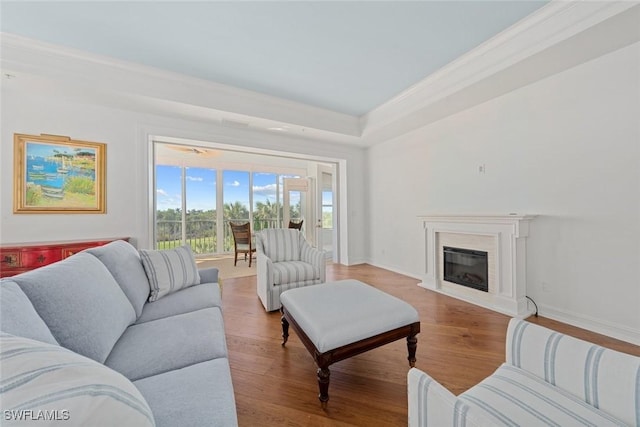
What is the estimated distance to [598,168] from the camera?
7.30 ft

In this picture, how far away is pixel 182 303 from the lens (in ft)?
5.97

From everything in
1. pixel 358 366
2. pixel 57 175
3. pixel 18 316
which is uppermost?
pixel 57 175

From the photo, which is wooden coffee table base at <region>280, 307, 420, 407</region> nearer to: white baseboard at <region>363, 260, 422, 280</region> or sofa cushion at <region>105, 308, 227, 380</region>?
sofa cushion at <region>105, 308, 227, 380</region>

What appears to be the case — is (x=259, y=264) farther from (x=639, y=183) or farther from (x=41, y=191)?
(x=639, y=183)

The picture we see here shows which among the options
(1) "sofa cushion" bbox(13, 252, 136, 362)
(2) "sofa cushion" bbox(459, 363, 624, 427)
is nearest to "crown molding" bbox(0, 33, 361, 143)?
(1) "sofa cushion" bbox(13, 252, 136, 362)

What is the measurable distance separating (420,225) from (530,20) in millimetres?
2720

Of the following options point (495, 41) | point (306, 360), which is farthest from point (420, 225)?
point (306, 360)

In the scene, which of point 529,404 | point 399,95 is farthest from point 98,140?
point 529,404

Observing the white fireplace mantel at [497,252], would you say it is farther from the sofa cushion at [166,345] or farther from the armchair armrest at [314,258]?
the sofa cushion at [166,345]

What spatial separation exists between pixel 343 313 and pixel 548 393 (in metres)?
1.00

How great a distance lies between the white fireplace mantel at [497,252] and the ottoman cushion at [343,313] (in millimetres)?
1712

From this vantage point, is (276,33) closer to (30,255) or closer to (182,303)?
(182,303)

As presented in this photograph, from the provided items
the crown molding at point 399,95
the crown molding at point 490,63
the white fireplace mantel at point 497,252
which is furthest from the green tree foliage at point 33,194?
the white fireplace mantel at point 497,252

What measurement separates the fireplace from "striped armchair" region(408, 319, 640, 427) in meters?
2.11
